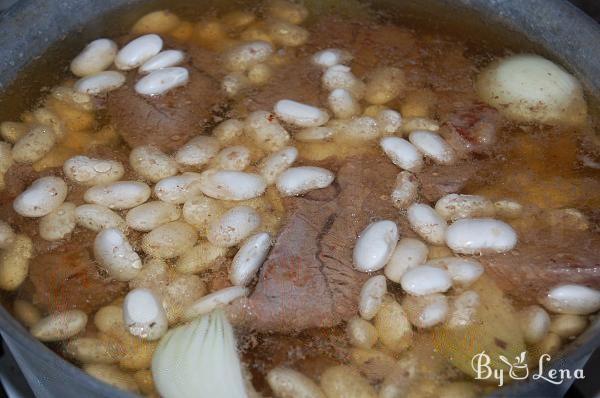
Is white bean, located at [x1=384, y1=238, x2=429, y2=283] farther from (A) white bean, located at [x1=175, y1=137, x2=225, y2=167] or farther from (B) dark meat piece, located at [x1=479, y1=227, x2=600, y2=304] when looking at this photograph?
(A) white bean, located at [x1=175, y1=137, x2=225, y2=167]

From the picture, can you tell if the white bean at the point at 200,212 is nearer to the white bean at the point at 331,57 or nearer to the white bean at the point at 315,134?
the white bean at the point at 315,134

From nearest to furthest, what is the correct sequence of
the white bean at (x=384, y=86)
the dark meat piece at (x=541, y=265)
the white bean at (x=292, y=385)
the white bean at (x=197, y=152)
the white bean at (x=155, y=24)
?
the white bean at (x=292, y=385) < the dark meat piece at (x=541, y=265) < the white bean at (x=197, y=152) < the white bean at (x=384, y=86) < the white bean at (x=155, y=24)

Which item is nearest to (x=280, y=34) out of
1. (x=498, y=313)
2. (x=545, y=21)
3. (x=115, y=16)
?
(x=115, y=16)

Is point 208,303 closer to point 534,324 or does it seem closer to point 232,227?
point 232,227

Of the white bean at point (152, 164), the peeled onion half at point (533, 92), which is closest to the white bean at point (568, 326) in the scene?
the peeled onion half at point (533, 92)

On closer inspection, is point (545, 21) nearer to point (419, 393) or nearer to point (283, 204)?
point (283, 204)

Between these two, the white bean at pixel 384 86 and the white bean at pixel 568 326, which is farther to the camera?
the white bean at pixel 384 86
